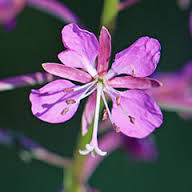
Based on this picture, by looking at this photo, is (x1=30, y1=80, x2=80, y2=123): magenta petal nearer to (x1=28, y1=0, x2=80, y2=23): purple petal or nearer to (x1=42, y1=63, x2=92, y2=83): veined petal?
(x1=42, y1=63, x2=92, y2=83): veined petal

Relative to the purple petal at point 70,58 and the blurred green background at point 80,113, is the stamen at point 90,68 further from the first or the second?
the blurred green background at point 80,113

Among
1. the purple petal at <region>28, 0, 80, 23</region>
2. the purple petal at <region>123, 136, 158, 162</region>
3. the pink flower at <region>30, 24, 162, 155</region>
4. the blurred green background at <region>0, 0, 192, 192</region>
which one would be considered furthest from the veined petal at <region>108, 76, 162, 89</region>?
the blurred green background at <region>0, 0, 192, 192</region>

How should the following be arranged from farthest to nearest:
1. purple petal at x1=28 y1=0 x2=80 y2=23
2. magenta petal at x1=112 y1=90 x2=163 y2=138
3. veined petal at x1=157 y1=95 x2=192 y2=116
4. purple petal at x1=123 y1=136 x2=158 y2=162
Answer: purple petal at x1=123 y1=136 x2=158 y2=162
purple petal at x1=28 y1=0 x2=80 y2=23
veined petal at x1=157 y1=95 x2=192 y2=116
magenta petal at x1=112 y1=90 x2=163 y2=138

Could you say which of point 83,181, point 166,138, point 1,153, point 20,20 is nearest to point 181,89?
point 83,181

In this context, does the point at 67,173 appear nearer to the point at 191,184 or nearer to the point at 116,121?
the point at 116,121

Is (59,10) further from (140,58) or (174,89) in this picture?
(174,89)

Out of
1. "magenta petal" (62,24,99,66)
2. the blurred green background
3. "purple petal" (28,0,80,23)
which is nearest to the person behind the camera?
"magenta petal" (62,24,99,66)

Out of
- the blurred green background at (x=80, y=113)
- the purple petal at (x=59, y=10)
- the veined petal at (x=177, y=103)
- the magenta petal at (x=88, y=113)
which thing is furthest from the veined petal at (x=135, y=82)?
the blurred green background at (x=80, y=113)
